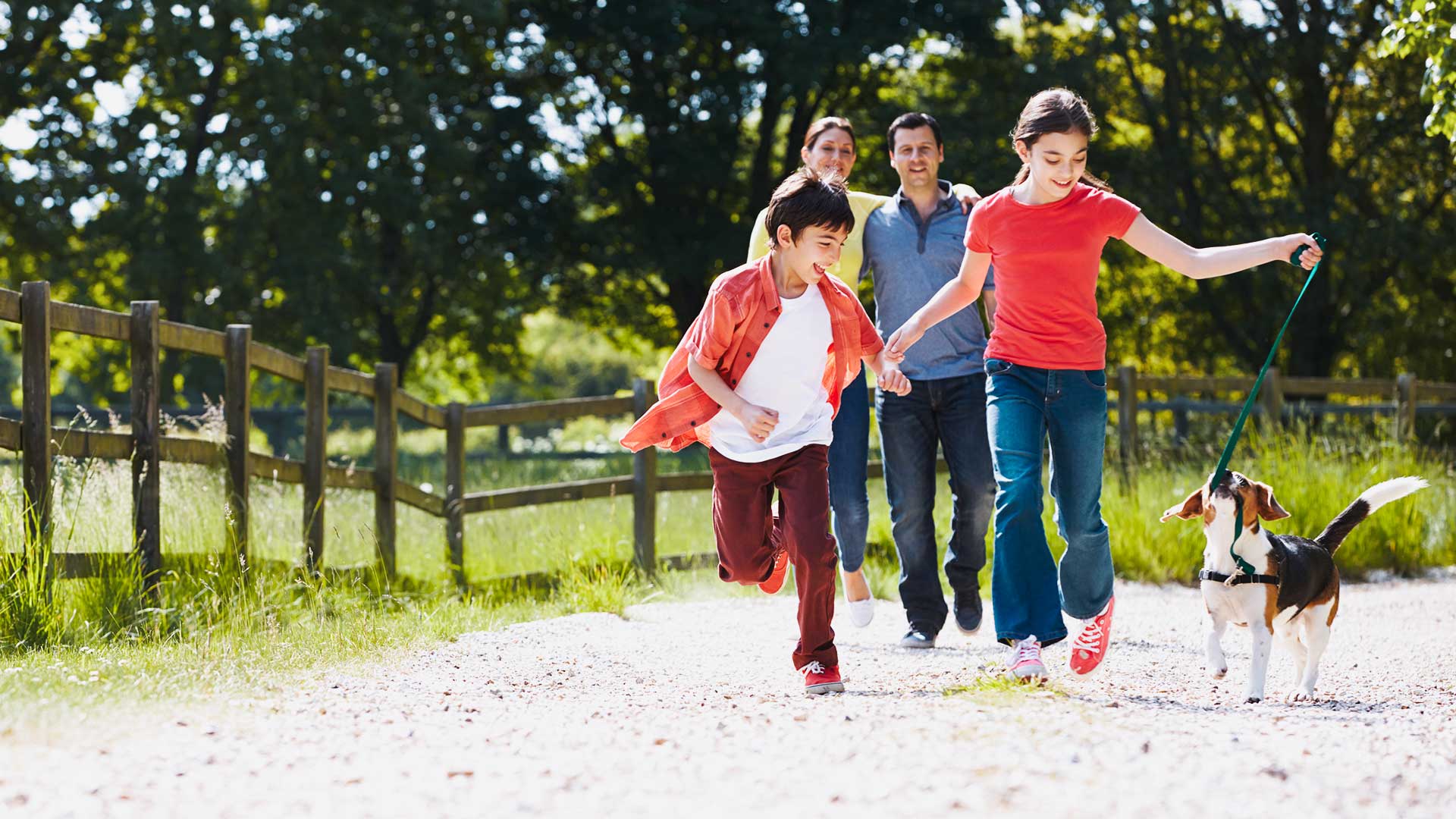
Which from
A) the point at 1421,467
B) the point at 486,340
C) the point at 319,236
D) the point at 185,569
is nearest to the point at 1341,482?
the point at 1421,467

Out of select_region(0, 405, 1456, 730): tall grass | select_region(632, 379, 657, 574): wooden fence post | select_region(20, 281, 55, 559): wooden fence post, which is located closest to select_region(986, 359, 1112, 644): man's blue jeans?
select_region(0, 405, 1456, 730): tall grass

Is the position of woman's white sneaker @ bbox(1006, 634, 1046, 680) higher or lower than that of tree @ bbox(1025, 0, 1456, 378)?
lower

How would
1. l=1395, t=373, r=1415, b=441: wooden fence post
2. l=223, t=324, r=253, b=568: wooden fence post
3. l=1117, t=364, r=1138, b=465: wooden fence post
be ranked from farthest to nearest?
l=1395, t=373, r=1415, b=441: wooden fence post, l=1117, t=364, r=1138, b=465: wooden fence post, l=223, t=324, r=253, b=568: wooden fence post

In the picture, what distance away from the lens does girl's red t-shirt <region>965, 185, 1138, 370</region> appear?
4582 mm

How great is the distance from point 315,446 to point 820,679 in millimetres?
4300

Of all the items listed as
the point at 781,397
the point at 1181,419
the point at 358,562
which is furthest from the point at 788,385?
the point at 1181,419

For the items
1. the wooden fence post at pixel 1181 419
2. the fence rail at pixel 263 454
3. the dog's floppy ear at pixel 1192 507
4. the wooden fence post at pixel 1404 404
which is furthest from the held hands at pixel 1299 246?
the wooden fence post at pixel 1181 419

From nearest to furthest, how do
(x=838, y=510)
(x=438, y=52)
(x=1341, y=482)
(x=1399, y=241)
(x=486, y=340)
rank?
1. (x=838, y=510)
2. (x=1341, y=482)
3. (x=1399, y=241)
4. (x=438, y=52)
5. (x=486, y=340)

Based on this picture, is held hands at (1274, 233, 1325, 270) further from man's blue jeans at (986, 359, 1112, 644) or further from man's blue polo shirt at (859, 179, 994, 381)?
man's blue polo shirt at (859, 179, 994, 381)

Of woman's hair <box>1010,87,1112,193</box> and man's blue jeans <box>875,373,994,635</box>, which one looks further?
man's blue jeans <box>875,373,994,635</box>

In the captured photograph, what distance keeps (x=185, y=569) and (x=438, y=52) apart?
1657 cm

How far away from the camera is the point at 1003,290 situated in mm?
4715

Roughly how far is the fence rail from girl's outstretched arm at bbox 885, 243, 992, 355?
327cm

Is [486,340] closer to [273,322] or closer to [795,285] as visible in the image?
[273,322]
